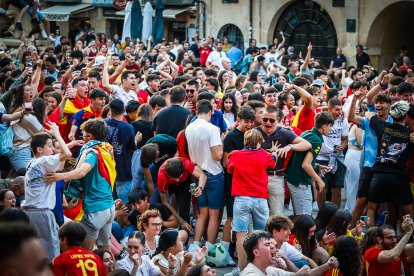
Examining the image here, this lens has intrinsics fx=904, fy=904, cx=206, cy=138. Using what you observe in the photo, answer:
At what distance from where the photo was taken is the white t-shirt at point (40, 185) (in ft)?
27.5

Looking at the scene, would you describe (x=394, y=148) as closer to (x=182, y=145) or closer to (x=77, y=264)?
(x=182, y=145)

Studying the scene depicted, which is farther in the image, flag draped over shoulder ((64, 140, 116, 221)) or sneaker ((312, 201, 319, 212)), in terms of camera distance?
sneaker ((312, 201, 319, 212))

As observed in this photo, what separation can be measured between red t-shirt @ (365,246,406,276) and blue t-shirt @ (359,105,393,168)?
2669 millimetres

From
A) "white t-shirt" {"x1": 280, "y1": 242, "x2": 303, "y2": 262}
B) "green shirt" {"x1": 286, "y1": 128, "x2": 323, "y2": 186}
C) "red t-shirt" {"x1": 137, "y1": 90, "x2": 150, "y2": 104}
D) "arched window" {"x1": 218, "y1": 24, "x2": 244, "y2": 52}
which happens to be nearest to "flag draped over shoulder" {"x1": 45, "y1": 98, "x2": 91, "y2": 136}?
"red t-shirt" {"x1": 137, "y1": 90, "x2": 150, "y2": 104}

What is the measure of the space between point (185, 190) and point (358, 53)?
53.2 feet

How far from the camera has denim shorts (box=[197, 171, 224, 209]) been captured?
34.0ft

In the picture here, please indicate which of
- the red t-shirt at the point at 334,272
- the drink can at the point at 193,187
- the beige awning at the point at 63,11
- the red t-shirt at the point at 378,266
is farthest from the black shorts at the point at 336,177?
the beige awning at the point at 63,11

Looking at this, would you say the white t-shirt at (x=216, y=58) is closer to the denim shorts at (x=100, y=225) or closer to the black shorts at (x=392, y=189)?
the black shorts at (x=392, y=189)

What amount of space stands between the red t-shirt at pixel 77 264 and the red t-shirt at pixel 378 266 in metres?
2.63

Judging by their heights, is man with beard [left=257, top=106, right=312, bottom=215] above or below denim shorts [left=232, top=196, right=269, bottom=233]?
above

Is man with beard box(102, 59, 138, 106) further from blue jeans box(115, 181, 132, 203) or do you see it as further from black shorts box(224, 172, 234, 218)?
black shorts box(224, 172, 234, 218)

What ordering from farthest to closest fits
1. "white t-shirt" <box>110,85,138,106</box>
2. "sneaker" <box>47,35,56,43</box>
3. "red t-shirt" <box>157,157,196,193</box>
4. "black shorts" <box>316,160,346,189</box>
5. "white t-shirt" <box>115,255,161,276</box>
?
"sneaker" <box>47,35,56,43</box>
"white t-shirt" <box>110,85,138,106</box>
"black shorts" <box>316,160,346,189</box>
"red t-shirt" <box>157,157,196,193</box>
"white t-shirt" <box>115,255,161,276</box>

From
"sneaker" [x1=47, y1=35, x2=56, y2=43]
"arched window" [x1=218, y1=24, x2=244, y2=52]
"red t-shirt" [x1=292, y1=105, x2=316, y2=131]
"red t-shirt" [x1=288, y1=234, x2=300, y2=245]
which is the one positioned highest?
"arched window" [x1=218, y1=24, x2=244, y2=52]

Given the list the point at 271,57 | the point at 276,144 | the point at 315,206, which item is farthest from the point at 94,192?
the point at 271,57
